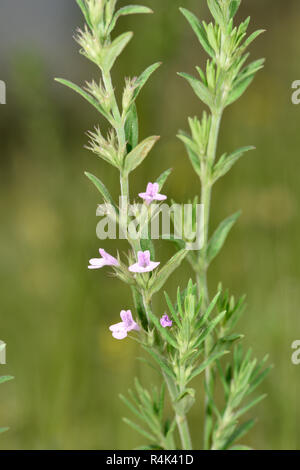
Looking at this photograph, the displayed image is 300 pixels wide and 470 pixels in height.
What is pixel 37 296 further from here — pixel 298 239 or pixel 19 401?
pixel 298 239

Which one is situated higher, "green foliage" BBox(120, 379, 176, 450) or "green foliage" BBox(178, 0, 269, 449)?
"green foliage" BBox(178, 0, 269, 449)

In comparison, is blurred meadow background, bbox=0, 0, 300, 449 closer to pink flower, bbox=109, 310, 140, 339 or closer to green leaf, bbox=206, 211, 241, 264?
green leaf, bbox=206, 211, 241, 264

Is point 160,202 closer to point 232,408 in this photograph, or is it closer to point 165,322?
point 165,322

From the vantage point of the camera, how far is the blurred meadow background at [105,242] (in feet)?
4.50

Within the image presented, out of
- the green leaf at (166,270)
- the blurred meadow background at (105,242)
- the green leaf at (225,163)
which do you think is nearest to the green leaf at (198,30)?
the green leaf at (225,163)

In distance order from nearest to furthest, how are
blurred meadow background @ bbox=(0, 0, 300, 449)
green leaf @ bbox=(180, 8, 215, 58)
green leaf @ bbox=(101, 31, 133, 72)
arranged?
green leaf @ bbox=(101, 31, 133, 72) → green leaf @ bbox=(180, 8, 215, 58) → blurred meadow background @ bbox=(0, 0, 300, 449)

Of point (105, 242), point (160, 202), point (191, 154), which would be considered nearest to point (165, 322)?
point (160, 202)

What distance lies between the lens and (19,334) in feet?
5.94

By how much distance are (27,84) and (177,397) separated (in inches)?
35.9

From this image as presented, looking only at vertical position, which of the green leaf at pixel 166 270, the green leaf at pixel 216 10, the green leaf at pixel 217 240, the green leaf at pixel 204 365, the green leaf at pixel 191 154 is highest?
the green leaf at pixel 216 10

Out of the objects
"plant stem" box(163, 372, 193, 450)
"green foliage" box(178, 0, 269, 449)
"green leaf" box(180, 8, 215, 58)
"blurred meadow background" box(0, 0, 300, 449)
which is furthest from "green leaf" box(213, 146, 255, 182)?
"blurred meadow background" box(0, 0, 300, 449)

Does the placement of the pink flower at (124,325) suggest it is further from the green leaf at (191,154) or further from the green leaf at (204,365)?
the green leaf at (191,154)

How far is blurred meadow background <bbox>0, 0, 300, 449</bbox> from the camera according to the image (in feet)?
4.50

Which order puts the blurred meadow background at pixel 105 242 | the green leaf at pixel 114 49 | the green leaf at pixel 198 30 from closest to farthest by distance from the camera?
the green leaf at pixel 114 49, the green leaf at pixel 198 30, the blurred meadow background at pixel 105 242
